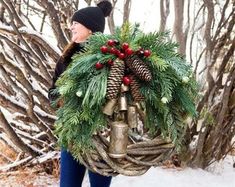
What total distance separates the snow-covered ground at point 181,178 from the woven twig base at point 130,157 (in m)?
1.20

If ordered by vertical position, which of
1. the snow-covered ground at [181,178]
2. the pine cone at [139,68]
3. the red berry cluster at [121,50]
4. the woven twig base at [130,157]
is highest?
the red berry cluster at [121,50]

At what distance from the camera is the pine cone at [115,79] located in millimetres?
1391

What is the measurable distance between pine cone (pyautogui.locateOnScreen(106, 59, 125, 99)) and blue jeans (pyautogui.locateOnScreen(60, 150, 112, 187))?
0.55m

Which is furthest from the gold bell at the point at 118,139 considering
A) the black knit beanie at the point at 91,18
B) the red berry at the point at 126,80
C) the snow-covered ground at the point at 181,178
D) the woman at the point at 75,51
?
the snow-covered ground at the point at 181,178

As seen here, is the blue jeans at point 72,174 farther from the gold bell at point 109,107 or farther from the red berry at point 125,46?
the red berry at point 125,46

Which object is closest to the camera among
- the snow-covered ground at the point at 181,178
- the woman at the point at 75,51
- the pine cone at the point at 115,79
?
the pine cone at the point at 115,79

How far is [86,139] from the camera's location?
56.2 inches

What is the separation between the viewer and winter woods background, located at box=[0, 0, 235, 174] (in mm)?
2713

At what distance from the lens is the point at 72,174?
1.90 m

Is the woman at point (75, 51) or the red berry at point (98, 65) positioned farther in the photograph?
the woman at point (75, 51)

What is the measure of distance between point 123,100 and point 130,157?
194 millimetres

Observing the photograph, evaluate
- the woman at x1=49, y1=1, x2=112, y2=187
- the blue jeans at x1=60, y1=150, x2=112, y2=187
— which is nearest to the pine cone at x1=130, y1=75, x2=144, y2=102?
the woman at x1=49, y1=1, x2=112, y2=187

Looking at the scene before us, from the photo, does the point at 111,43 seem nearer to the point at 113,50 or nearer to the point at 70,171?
the point at 113,50

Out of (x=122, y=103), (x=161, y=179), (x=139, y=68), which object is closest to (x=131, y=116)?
(x=122, y=103)
